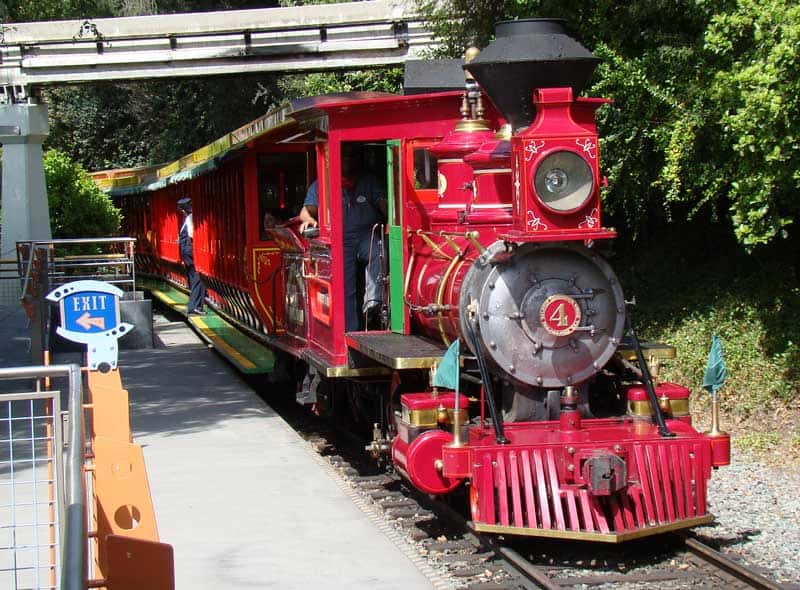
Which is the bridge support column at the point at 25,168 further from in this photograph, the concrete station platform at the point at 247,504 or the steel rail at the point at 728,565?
the steel rail at the point at 728,565

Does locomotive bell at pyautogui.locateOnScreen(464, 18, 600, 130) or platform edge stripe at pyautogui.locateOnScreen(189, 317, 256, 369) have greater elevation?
locomotive bell at pyautogui.locateOnScreen(464, 18, 600, 130)

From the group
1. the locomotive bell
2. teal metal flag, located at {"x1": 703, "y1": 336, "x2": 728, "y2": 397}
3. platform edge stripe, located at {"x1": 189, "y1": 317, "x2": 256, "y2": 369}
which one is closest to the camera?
the locomotive bell

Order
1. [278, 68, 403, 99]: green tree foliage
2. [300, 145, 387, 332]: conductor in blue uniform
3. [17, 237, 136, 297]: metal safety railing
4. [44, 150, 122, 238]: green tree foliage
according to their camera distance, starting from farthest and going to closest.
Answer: [44, 150, 122, 238]: green tree foliage → [278, 68, 403, 99]: green tree foliage → [17, 237, 136, 297]: metal safety railing → [300, 145, 387, 332]: conductor in blue uniform

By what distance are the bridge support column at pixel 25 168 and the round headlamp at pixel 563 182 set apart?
17562 mm

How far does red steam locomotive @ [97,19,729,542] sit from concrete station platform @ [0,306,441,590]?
546 mm

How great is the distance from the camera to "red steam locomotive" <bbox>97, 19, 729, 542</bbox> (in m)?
6.25

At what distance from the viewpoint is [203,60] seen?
22094 millimetres

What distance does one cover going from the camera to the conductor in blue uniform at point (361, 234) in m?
8.31

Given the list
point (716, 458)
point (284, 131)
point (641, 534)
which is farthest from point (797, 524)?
point (284, 131)

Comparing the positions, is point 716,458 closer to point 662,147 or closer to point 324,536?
point 324,536

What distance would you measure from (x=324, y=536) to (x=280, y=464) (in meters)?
1.97

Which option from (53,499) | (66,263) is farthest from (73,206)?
(53,499)

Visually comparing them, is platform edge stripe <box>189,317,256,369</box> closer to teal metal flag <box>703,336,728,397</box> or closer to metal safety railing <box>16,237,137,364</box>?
metal safety railing <box>16,237,137,364</box>

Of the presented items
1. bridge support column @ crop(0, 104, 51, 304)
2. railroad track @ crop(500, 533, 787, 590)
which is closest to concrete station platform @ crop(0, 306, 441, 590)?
railroad track @ crop(500, 533, 787, 590)
